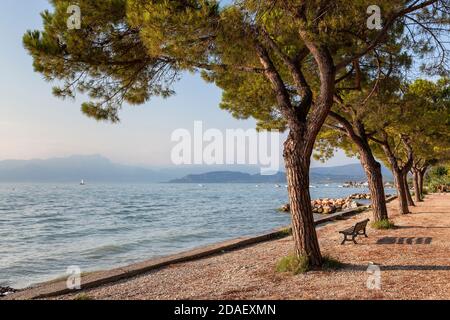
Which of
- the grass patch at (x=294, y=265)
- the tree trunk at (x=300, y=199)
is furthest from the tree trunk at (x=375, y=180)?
the grass patch at (x=294, y=265)

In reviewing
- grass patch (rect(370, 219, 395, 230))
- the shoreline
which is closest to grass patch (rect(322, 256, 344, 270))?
the shoreline

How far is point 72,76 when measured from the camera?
8.58 meters

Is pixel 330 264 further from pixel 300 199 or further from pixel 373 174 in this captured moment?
pixel 373 174

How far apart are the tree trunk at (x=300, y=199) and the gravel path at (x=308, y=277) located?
0.51 meters

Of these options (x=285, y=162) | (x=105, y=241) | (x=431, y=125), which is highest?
(x=431, y=125)

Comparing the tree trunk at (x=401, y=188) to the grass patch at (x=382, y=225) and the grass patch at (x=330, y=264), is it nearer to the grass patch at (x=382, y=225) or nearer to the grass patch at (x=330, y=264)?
the grass patch at (x=382, y=225)

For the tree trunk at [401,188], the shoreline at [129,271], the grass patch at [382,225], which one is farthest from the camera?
the tree trunk at [401,188]

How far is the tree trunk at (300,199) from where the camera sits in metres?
7.43

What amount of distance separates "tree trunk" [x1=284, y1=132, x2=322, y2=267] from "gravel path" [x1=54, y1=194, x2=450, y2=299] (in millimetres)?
511

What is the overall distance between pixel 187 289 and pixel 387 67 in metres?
8.50

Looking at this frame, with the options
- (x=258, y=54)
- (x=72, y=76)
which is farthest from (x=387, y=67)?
(x=72, y=76)

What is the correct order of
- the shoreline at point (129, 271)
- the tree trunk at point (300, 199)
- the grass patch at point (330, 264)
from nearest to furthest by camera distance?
the shoreline at point (129, 271)
the tree trunk at point (300, 199)
the grass patch at point (330, 264)

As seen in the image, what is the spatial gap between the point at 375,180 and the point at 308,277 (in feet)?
25.4
